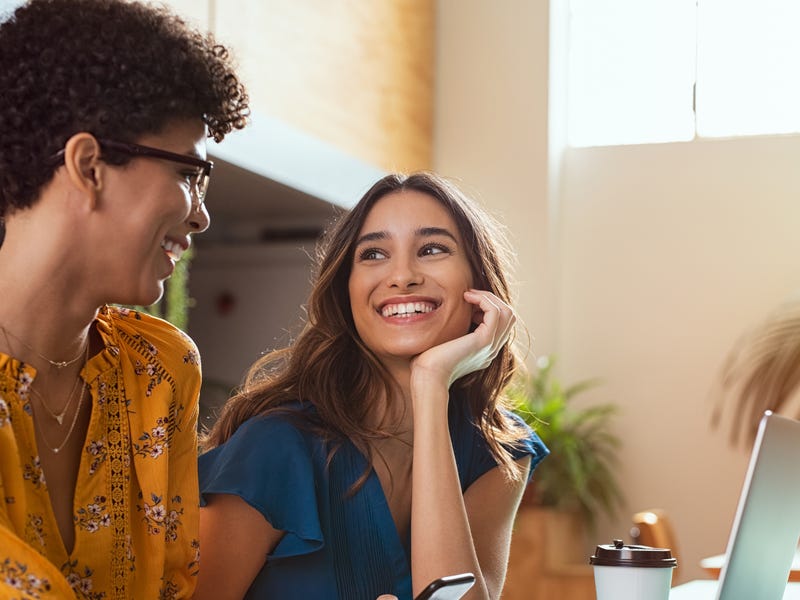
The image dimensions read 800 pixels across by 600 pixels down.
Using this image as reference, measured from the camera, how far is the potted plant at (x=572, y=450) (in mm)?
6676

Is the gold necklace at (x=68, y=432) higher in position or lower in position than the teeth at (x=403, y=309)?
lower

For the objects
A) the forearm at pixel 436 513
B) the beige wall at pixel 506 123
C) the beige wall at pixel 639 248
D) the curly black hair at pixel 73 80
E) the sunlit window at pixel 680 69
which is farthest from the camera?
the beige wall at pixel 506 123

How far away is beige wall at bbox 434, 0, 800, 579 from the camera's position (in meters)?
7.09

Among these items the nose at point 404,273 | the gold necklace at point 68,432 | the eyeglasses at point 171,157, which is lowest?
the gold necklace at point 68,432

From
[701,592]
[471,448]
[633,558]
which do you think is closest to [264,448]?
[471,448]

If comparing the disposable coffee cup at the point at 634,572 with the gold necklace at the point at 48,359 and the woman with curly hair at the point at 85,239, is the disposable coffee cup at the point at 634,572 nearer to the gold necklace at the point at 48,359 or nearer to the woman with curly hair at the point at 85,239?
the woman with curly hair at the point at 85,239

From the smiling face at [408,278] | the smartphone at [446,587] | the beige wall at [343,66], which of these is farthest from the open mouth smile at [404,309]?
the beige wall at [343,66]

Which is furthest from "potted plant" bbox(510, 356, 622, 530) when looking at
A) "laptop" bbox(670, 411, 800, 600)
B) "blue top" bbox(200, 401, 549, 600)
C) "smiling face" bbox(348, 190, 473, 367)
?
"laptop" bbox(670, 411, 800, 600)

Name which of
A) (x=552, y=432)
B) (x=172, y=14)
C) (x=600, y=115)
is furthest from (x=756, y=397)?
(x=172, y=14)

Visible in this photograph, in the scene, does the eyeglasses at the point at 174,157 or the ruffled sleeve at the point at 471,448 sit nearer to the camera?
the eyeglasses at the point at 174,157

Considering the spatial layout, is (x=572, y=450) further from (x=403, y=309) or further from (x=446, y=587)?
(x=446, y=587)

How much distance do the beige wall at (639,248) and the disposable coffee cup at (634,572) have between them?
564 centimetres

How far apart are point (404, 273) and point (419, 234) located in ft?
0.37

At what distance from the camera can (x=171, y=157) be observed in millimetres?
1454
